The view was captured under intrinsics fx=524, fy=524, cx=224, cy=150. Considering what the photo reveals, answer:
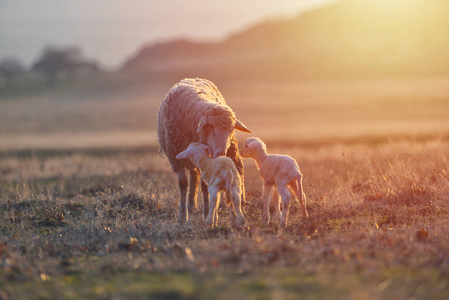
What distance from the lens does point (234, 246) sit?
696cm

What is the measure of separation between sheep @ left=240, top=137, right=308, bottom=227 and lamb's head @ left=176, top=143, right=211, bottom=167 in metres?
0.84

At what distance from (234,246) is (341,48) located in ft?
344

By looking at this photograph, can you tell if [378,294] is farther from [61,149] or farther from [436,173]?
[61,149]

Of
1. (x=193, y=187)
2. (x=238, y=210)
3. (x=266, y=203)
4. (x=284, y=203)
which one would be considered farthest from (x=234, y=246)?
(x=193, y=187)

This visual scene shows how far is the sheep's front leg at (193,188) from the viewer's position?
10539 millimetres

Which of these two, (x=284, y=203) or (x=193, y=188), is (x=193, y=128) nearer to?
(x=193, y=188)

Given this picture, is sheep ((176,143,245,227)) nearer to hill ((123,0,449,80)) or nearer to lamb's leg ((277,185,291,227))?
lamb's leg ((277,185,291,227))

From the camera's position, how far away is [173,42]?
189 meters

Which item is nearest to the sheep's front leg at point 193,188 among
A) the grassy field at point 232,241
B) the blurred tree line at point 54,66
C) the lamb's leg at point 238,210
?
the grassy field at point 232,241

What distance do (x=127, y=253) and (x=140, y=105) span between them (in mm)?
60629

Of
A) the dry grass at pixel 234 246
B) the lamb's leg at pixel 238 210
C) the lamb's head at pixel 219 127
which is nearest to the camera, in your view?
the dry grass at pixel 234 246

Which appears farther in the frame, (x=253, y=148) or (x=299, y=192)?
(x=253, y=148)

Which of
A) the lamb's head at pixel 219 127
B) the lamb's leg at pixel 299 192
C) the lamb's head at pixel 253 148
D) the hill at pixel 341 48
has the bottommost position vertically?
the lamb's leg at pixel 299 192

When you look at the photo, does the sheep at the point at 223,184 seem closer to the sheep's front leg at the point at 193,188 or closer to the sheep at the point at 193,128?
the sheep at the point at 193,128
